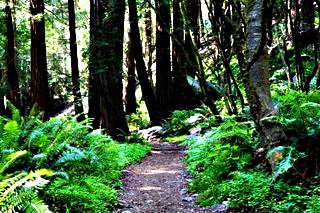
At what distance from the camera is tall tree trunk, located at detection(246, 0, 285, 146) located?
201 inches

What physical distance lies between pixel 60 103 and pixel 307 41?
21096 mm

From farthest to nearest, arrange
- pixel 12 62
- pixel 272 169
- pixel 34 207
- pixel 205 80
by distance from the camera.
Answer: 1. pixel 12 62
2. pixel 205 80
3. pixel 272 169
4. pixel 34 207

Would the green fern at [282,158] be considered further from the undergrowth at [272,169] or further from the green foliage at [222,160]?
the green foliage at [222,160]

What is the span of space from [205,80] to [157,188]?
14.6 ft

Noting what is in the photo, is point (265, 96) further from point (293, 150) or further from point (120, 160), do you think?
point (120, 160)

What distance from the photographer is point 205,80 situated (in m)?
10.2

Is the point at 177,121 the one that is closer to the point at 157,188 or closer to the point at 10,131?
the point at 157,188

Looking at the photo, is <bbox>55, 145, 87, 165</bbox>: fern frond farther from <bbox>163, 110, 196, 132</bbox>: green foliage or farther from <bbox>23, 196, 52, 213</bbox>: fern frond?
<bbox>163, 110, 196, 132</bbox>: green foliage

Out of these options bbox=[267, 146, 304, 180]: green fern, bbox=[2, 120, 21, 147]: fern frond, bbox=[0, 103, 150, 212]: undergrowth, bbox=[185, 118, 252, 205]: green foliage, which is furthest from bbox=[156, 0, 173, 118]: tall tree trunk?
bbox=[267, 146, 304, 180]: green fern

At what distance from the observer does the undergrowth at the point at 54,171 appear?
3.85m

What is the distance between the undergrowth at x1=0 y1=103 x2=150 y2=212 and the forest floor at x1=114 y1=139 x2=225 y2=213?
27 centimetres

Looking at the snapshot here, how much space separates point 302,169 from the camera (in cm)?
470

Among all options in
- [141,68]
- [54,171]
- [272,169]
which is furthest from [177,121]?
[272,169]

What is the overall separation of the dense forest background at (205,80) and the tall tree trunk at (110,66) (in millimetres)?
30
